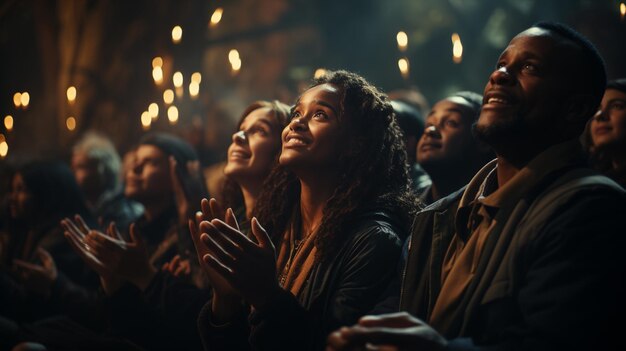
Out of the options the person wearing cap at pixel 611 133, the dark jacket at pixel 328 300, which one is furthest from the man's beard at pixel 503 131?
the person wearing cap at pixel 611 133

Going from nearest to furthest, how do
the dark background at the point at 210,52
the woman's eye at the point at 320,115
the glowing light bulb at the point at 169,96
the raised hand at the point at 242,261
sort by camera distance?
the raised hand at the point at 242,261, the woman's eye at the point at 320,115, the glowing light bulb at the point at 169,96, the dark background at the point at 210,52

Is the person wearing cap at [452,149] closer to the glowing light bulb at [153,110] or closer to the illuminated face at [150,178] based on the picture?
the illuminated face at [150,178]

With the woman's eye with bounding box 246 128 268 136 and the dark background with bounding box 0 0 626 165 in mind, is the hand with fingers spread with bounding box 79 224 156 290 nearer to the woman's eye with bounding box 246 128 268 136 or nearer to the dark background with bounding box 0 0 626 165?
the woman's eye with bounding box 246 128 268 136

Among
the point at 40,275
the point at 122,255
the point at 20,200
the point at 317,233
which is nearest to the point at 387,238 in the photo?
the point at 317,233

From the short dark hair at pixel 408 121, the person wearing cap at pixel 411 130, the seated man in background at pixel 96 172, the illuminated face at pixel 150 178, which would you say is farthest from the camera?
the seated man in background at pixel 96 172

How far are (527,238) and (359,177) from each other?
1.25 m

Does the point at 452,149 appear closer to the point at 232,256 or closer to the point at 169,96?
the point at 232,256

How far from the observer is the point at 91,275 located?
5711mm

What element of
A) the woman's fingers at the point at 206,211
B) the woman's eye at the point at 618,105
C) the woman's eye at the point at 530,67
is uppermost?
the woman's eye at the point at 530,67

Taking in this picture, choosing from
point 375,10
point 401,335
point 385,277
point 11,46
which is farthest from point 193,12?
point 401,335

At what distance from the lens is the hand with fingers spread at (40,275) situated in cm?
532

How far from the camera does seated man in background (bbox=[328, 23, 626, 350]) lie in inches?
85.8

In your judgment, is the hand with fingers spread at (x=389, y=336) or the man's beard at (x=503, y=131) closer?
the hand with fingers spread at (x=389, y=336)

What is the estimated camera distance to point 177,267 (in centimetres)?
469
